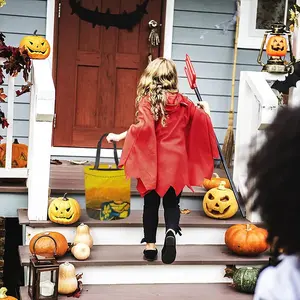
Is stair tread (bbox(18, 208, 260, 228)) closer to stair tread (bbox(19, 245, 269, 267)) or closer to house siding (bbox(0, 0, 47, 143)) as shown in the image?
stair tread (bbox(19, 245, 269, 267))

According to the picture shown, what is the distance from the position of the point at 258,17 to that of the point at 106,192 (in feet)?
10.5

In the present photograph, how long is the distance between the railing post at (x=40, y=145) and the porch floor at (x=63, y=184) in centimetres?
29

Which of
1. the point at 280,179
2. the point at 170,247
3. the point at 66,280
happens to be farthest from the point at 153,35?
the point at 280,179

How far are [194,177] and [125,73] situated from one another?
257 cm

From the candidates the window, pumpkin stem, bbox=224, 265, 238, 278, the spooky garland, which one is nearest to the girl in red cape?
pumpkin stem, bbox=224, 265, 238, 278

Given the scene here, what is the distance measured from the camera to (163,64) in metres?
4.69

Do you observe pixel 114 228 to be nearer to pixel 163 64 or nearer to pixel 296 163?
pixel 163 64

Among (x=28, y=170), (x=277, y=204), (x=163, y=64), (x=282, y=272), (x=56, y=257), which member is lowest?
(x=56, y=257)

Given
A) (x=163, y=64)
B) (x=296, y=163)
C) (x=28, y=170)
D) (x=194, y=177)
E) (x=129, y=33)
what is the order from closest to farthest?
(x=296, y=163) → (x=163, y=64) → (x=194, y=177) → (x=28, y=170) → (x=129, y=33)

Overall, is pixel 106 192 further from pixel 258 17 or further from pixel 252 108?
pixel 258 17

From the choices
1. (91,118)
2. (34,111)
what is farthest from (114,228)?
(91,118)

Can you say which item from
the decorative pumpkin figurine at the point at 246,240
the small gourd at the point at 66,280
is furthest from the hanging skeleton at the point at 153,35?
the small gourd at the point at 66,280

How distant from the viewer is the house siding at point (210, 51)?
7281 millimetres

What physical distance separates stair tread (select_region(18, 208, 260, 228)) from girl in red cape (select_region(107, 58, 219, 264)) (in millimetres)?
382
